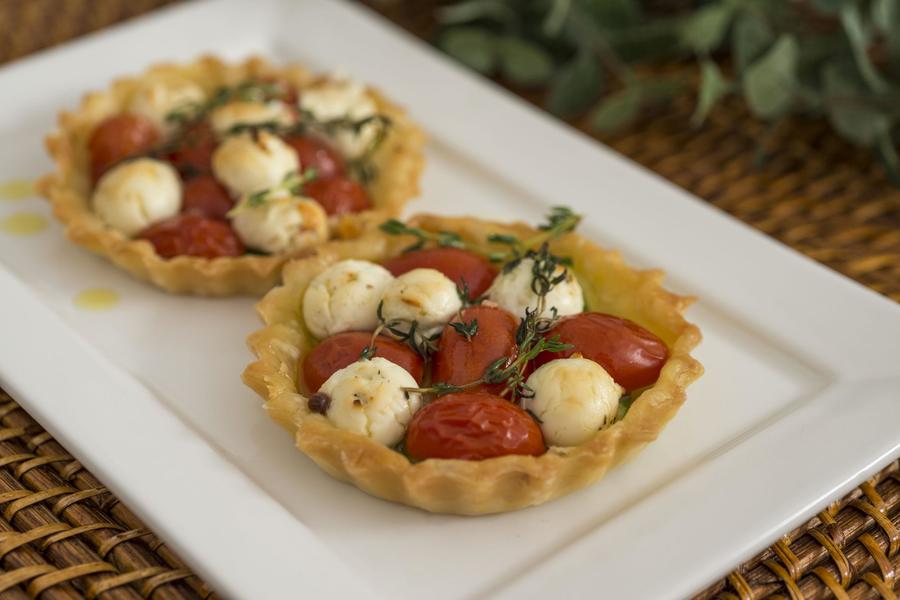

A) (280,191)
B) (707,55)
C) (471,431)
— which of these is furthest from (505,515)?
(707,55)

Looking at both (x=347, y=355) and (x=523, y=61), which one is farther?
(x=523, y=61)

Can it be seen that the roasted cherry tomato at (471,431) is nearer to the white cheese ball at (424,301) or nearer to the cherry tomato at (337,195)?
the white cheese ball at (424,301)

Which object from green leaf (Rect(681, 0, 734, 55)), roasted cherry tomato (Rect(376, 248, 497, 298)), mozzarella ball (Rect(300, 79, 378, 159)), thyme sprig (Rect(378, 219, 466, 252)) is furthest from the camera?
green leaf (Rect(681, 0, 734, 55))

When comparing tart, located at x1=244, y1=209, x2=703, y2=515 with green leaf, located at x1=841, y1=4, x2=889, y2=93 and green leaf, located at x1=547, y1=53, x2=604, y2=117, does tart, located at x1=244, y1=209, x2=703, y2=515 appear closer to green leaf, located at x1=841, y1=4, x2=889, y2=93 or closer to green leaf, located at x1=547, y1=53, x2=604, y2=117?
green leaf, located at x1=547, y1=53, x2=604, y2=117

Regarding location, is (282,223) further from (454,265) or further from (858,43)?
(858,43)

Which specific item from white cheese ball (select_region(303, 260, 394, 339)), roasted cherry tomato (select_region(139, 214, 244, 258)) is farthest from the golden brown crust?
white cheese ball (select_region(303, 260, 394, 339))

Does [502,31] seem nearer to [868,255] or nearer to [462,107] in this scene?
[462,107]
